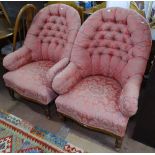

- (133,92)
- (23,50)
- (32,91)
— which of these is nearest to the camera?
(133,92)

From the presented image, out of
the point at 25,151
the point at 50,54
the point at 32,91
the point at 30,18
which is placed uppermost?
the point at 30,18

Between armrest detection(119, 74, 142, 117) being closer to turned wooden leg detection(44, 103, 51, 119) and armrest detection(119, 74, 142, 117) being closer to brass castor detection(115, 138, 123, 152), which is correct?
brass castor detection(115, 138, 123, 152)

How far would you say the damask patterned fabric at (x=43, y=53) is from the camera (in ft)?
5.65

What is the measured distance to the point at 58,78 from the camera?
1.58 meters

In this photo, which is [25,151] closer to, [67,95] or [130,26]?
[67,95]

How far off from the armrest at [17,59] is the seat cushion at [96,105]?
2.24 ft

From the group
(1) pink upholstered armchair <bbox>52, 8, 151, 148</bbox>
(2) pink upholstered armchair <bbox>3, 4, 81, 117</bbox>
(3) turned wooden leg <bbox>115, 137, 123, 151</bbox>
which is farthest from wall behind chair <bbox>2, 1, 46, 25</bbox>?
(3) turned wooden leg <bbox>115, 137, 123, 151</bbox>

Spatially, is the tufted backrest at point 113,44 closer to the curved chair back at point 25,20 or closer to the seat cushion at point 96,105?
the seat cushion at point 96,105

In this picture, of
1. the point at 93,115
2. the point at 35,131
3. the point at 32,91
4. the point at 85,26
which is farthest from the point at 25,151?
the point at 85,26

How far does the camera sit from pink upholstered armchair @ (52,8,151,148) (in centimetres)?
140

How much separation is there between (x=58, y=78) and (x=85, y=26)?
0.56 m

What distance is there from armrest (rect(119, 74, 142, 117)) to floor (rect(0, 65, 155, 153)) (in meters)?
0.43

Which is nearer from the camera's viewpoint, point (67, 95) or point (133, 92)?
point (133, 92)

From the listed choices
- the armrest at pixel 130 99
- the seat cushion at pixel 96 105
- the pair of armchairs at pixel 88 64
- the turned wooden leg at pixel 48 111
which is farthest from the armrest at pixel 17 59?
the armrest at pixel 130 99
